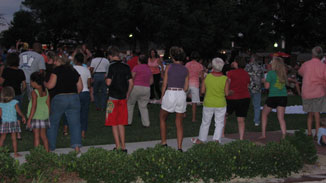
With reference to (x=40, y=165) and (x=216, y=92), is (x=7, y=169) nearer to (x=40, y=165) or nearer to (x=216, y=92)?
(x=40, y=165)

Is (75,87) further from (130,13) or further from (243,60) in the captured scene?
(130,13)

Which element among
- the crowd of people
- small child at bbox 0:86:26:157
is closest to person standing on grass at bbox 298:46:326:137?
the crowd of people

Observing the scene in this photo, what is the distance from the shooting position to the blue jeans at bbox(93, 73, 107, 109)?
15.4 meters

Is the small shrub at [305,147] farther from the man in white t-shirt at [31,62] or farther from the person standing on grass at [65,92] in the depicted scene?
the man in white t-shirt at [31,62]

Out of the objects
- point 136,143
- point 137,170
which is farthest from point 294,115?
point 137,170

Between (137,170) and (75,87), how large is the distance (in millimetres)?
2495

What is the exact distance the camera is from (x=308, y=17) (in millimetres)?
57031

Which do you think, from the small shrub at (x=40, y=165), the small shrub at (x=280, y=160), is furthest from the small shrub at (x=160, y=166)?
the small shrub at (x=280, y=160)

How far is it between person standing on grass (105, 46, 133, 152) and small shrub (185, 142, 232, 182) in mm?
2113

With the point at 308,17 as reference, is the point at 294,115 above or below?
below

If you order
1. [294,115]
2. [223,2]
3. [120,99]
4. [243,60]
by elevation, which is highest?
[223,2]

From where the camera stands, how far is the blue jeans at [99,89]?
50.5ft

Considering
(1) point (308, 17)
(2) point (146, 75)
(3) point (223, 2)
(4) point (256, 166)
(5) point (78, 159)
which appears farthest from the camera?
(1) point (308, 17)

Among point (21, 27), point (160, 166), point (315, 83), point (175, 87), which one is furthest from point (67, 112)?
point (21, 27)
